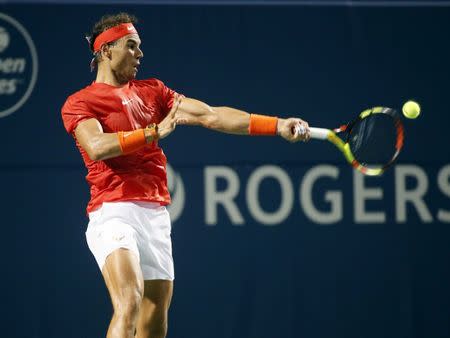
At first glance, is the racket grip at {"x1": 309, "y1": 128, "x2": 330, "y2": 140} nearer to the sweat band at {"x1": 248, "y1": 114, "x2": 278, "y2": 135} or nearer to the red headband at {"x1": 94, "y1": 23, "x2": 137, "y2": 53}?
the sweat band at {"x1": 248, "y1": 114, "x2": 278, "y2": 135}

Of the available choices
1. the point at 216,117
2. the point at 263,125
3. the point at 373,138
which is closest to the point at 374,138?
the point at 373,138

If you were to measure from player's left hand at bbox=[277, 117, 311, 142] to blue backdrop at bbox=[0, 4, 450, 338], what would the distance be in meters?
1.59

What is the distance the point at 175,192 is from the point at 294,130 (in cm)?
178

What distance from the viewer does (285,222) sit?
20.4 feet

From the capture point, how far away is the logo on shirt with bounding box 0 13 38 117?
607 centimetres

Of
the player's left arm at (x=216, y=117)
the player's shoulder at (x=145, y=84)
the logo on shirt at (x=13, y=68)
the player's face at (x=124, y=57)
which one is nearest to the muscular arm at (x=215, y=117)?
the player's left arm at (x=216, y=117)

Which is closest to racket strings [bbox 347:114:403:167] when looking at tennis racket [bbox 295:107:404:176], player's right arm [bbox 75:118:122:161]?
tennis racket [bbox 295:107:404:176]

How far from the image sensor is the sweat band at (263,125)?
15.4 feet

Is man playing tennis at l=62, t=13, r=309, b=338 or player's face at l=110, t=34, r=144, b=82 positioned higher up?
player's face at l=110, t=34, r=144, b=82

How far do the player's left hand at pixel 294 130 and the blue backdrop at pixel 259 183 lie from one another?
5.23 feet

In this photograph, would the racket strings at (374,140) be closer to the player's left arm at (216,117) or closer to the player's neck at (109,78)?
the player's left arm at (216,117)

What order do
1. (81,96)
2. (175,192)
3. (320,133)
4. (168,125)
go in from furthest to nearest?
1. (175,192)
2. (81,96)
3. (320,133)
4. (168,125)

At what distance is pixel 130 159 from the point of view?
15.5 feet

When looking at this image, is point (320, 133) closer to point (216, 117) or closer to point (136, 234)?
point (216, 117)
